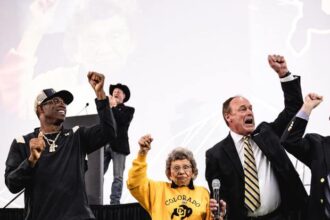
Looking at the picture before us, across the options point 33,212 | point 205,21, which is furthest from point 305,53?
point 33,212

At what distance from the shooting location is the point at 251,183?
3156 mm

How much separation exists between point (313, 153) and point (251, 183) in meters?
0.39

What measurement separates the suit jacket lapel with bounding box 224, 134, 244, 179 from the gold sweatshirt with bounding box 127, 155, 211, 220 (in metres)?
0.29

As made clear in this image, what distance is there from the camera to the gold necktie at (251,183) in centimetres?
312

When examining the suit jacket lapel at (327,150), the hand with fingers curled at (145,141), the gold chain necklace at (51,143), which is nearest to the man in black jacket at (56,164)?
the gold chain necklace at (51,143)

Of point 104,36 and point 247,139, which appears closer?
point 247,139

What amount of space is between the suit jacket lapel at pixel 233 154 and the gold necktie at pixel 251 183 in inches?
1.3

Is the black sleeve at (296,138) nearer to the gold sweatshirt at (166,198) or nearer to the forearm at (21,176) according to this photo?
the gold sweatshirt at (166,198)

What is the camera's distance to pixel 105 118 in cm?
302

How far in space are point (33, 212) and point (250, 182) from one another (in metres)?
1.23

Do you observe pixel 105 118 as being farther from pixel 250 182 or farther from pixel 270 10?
pixel 270 10

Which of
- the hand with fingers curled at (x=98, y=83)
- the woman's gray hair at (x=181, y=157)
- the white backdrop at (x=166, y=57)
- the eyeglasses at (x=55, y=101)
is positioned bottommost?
the woman's gray hair at (x=181, y=157)

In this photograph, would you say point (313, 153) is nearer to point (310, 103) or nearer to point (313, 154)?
point (313, 154)

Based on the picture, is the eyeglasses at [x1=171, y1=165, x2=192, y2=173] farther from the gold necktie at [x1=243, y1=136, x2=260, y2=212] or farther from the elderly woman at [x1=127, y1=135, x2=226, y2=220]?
the gold necktie at [x1=243, y1=136, x2=260, y2=212]
